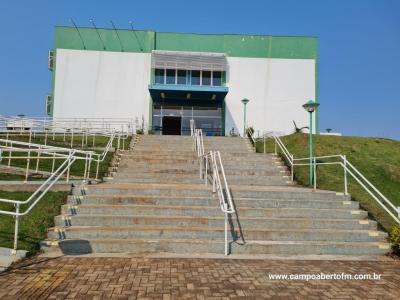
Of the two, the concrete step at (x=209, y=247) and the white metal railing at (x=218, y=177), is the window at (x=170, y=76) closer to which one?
the white metal railing at (x=218, y=177)

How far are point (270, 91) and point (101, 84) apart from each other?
46.8ft

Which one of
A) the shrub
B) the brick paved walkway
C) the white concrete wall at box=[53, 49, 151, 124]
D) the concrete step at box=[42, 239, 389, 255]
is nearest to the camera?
the brick paved walkway

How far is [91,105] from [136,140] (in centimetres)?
1209

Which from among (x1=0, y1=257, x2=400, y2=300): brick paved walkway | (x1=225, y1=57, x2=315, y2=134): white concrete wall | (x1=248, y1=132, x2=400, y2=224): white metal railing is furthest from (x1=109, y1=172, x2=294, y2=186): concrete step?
(x1=225, y1=57, x2=315, y2=134): white concrete wall

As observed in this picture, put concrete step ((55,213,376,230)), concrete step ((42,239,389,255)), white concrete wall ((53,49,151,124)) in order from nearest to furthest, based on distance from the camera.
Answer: concrete step ((42,239,389,255)), concrete step ((55,213,376,230)), white concrete wall ((53,49,151,124))

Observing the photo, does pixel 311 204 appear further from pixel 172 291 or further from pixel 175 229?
pixel 172 291

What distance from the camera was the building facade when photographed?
88.2 feet

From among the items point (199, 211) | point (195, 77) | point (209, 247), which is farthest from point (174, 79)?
point (209, 247)

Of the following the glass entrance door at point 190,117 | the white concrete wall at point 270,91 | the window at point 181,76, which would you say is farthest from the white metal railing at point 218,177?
the white concrete wall at point 270,91

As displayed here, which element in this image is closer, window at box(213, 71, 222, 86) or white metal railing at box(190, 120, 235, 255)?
white metal railing at box(190, 120, 235, 255)

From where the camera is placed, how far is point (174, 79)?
2708 cm

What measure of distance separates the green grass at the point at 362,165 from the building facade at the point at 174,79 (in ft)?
37.2

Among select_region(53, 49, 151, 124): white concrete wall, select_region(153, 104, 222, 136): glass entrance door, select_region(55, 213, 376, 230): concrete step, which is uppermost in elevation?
select_region(53, 49, 151, 124): white concrete wall

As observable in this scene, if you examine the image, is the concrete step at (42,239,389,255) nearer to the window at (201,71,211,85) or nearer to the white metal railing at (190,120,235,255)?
the white metal railing at (190,120,235,255)
